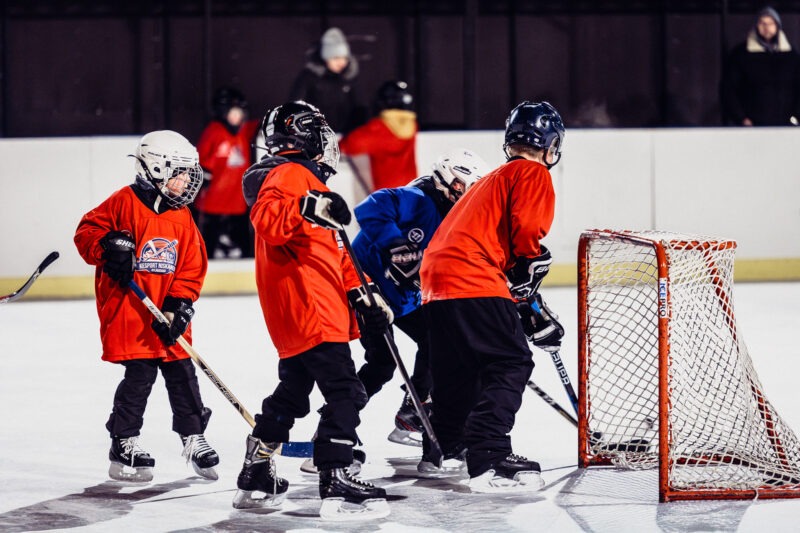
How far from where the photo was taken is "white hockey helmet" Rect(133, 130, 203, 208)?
4559 mm

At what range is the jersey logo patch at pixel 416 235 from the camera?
4820mm

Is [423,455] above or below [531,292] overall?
below

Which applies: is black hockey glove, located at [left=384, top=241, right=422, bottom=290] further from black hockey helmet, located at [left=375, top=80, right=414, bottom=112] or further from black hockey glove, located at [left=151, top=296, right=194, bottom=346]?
black hockey helmet, located at [left=375, top=80, right=414, bottom=112]

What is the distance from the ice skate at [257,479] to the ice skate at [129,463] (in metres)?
0.48

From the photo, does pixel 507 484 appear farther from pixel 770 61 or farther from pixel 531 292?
pixel 770 61

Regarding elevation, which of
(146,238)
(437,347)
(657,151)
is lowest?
(437,347)

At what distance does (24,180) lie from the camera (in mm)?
9320

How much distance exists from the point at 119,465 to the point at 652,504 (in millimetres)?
1661

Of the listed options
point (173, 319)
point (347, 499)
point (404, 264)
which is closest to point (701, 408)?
point (404, 264)

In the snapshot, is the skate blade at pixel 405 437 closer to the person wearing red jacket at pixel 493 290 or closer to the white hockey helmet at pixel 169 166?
the person wearing red jacket at pixel 493 290

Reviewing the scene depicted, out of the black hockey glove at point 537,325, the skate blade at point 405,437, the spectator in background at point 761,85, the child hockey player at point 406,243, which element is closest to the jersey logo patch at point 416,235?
the child hockey player at point 406,243

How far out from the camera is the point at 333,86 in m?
9.84

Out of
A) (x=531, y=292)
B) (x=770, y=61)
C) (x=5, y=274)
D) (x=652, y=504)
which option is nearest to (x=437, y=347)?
(x=531, y=292)

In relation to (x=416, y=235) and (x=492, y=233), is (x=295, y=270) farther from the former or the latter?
(x=416, y=235)
